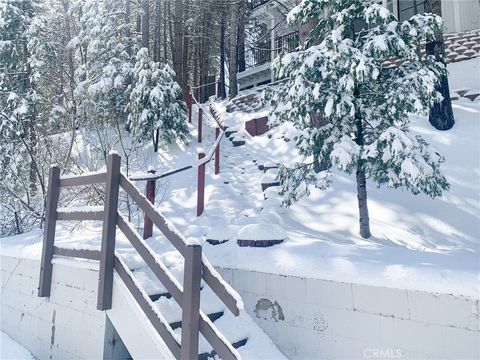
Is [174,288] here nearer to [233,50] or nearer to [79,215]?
[79,215]

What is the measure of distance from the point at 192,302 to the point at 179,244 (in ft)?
1.41

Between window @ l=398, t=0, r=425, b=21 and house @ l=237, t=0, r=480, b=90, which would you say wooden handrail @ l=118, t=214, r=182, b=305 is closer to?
house @ l=237, t=0, r=480, b=90

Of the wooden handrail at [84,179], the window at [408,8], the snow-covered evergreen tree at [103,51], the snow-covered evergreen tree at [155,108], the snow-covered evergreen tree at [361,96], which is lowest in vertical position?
the wooden handrail at [84,179]

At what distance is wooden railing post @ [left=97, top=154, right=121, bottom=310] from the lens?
3.41 metres

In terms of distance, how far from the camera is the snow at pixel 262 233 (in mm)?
3977

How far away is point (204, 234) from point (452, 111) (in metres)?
6.01

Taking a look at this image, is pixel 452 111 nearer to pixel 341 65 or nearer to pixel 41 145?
pixel 341 65

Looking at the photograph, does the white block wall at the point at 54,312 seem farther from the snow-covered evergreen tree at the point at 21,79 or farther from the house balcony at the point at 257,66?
the house balcony at the point at 257,66

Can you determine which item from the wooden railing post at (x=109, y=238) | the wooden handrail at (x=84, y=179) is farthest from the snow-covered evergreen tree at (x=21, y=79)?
the wooden railing post at (x=109, y=238)

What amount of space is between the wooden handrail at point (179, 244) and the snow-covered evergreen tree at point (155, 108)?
7.32 m

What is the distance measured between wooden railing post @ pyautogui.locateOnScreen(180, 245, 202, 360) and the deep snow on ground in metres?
1.10

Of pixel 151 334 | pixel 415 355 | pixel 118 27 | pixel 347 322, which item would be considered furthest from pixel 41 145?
pixel 118 27

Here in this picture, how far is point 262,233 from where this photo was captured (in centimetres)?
401

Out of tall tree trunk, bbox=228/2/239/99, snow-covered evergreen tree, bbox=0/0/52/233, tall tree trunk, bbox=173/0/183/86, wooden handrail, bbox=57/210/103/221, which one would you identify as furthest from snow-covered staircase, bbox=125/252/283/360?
tall tree trunk, bbox=228/2/239/99
